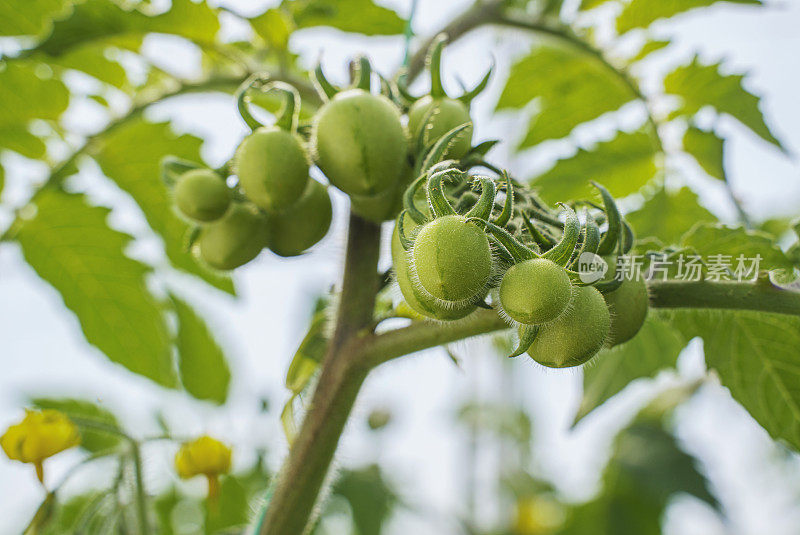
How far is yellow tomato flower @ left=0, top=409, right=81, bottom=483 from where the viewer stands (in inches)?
32.7

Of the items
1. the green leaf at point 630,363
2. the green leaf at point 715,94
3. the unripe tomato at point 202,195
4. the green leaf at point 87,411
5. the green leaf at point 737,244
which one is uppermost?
the unripe tomato at point 202,195

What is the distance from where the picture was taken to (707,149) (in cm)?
118

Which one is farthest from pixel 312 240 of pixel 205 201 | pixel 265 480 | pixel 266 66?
pixel 265 480

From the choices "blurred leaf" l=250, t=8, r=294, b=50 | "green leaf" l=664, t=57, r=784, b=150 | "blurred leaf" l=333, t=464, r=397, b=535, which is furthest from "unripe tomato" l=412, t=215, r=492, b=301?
"blurred leaf" l=333, t=464, r=397, b=535

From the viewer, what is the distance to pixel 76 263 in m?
1.26

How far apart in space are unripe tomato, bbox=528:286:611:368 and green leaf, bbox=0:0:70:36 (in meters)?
0.93

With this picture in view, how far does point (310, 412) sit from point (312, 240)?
7.6 inches

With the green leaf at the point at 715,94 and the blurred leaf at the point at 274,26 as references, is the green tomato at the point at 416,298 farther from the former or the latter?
the green leaf at the point at 715,94

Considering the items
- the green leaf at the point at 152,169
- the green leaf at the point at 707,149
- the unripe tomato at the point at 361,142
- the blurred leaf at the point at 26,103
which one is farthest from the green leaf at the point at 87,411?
the green leaf at the point at 707,149

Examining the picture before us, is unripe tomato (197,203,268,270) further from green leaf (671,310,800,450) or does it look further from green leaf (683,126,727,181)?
green leaf (683,126,727,181)

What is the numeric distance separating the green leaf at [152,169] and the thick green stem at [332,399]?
0.53 metres

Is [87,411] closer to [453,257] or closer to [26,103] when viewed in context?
[26,103]

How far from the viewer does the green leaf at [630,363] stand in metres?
1.03

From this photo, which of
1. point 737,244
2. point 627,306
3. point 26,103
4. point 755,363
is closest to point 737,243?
point 737,244
